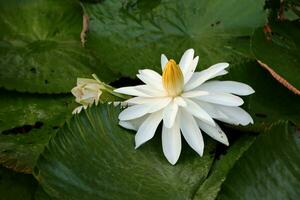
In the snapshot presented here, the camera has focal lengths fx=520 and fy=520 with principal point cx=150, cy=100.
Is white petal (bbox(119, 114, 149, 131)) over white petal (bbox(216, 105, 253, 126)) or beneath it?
beneath

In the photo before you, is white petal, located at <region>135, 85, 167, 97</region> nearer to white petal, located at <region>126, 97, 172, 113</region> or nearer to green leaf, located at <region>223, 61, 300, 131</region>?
white petal, located at <region>126, 97, 172, 113</region>

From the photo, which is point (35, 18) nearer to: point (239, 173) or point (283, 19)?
point (283, 19)

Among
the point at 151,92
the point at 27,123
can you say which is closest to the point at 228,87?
the point at 151,92

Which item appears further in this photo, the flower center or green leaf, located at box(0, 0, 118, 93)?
green leaf, located at box(0, 0, 118, 93)

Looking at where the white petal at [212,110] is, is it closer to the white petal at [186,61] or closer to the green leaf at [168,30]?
the white petal at [186,61]

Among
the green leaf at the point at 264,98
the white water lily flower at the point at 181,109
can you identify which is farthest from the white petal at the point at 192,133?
the green leaf at the point at 264,98

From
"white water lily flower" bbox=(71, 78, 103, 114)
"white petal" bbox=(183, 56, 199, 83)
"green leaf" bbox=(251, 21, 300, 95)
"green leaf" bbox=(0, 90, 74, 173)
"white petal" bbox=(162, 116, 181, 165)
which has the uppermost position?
"green leaf" bbox=(251, 21, 300, 95)

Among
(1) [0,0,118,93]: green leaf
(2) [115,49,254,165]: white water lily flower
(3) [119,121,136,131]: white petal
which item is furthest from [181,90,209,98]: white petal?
(1) [0,0,118,93]: green leaf
